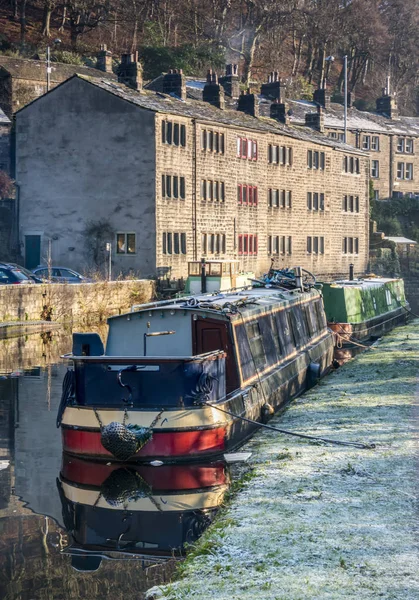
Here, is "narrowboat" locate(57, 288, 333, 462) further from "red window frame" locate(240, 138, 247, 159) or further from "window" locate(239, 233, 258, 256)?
"red window frame" locate(240, 138, 247, 159)

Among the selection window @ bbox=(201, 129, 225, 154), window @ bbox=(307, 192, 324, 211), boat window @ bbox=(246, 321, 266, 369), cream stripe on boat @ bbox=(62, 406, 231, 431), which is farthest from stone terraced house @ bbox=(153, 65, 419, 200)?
cream stripe on boat @ bbox=(62, 406, 231, 431)

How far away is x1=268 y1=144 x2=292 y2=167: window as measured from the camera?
62000 mm

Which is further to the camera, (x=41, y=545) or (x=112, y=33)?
(x=112, y=33)

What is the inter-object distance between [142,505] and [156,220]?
3765 cm

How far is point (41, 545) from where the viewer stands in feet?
40.2

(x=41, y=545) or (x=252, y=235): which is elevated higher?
(x=252, y=235)

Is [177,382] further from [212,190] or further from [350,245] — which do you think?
[350,245]

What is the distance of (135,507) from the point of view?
14039mm

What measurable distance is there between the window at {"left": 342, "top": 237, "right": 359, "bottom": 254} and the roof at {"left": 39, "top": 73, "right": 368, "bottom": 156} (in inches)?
302

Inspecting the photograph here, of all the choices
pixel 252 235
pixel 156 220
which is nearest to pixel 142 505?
pixel 156 220

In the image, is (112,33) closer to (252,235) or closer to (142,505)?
(252,235)

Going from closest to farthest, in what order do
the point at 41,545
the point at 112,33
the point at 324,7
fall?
the point at 41,545
the point at 112,33
the point at 324,7

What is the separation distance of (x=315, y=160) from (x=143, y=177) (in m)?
18.2

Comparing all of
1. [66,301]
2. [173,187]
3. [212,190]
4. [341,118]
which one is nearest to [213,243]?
[212,190]
